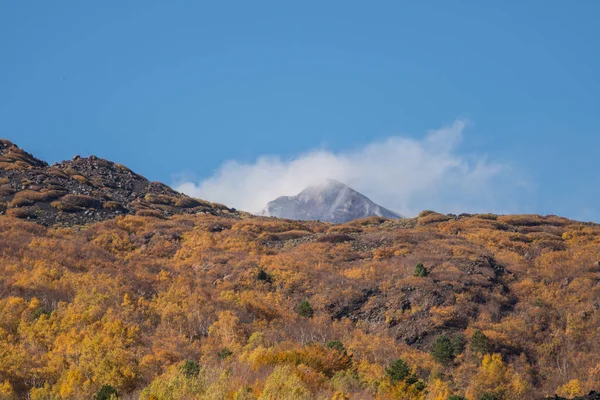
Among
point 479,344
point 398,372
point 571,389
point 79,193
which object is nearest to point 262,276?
point 479,344

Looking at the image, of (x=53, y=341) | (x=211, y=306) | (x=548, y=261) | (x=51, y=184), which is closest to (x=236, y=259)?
(x=211, y=306)

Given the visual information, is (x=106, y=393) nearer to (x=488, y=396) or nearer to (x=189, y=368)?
(x=189, y=368)

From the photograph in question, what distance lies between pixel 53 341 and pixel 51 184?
48464 mm

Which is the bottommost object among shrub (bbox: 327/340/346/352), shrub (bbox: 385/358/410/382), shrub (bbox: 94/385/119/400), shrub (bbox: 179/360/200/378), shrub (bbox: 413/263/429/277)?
shrub (bbox: 94/385/119/400)

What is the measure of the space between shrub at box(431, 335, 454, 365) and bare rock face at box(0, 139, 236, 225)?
42028mm

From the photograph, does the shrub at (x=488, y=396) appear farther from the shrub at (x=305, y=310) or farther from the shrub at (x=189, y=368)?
the shrub at (x=305, y=310)

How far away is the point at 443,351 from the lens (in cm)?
4128

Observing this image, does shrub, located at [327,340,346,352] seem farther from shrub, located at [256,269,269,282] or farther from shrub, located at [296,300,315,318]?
shrub, located at [256,269,269,282]

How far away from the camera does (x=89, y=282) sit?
4653 centimetres

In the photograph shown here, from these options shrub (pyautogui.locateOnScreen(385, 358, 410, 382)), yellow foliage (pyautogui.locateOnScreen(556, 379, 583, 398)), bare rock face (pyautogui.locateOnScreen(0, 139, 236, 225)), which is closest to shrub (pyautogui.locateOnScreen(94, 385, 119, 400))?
shrub (pyautogui.locateOnScreen(385, 358, 410, 382))

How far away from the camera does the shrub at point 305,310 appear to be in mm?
47594

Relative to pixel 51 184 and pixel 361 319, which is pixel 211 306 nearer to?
pixel 361 319

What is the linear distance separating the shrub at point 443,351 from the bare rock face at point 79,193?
138ft

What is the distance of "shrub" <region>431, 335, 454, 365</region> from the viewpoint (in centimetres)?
4122
